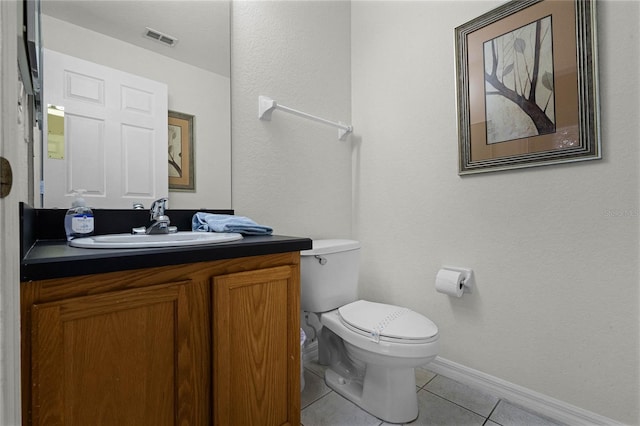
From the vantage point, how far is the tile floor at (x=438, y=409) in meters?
1.31

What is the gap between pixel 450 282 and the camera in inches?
60.3

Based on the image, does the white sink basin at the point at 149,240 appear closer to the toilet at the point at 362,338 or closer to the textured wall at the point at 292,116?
the textured wall at the point at 292,116

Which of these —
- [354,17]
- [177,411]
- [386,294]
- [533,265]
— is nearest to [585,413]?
[533,265]

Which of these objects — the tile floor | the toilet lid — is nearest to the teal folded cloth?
the toilet lid

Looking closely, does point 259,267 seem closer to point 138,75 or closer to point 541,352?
point 138,75

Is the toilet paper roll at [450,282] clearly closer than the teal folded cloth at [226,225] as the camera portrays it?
No

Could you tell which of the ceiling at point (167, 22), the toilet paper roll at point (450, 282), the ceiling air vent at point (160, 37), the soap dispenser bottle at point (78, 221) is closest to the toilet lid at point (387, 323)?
the toilet paper roll at point (450, 282)

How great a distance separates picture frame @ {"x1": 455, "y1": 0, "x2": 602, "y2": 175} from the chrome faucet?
146cm

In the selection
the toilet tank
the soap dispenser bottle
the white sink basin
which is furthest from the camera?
the toilet tank

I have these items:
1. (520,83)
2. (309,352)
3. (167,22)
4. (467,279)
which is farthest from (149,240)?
(520,83)

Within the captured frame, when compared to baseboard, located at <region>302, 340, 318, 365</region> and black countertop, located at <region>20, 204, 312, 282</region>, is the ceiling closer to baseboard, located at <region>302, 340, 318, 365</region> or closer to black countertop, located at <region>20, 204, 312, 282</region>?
black countertop, located at <region>20, 204, 312, 282</region>

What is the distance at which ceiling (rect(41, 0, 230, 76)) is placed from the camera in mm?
1145

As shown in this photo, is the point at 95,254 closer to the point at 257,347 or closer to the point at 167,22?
the point at 257,347

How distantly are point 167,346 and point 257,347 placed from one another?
284 mm
